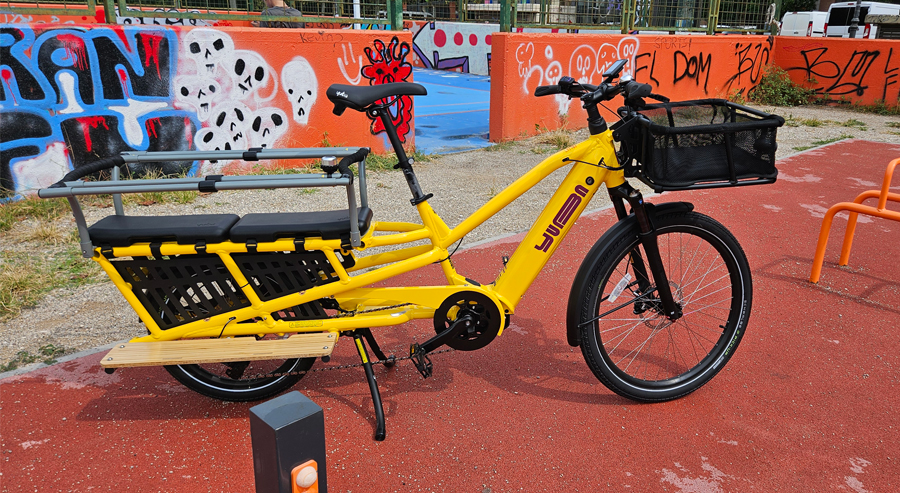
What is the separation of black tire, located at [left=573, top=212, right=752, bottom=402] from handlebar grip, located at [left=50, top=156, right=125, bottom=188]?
2.20 m

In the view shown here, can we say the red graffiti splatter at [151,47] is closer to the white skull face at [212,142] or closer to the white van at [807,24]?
the white skull face at [212,142]

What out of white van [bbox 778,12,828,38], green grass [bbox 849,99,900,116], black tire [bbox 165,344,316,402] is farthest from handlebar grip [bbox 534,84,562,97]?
white van [bbox 778,12,828,38]

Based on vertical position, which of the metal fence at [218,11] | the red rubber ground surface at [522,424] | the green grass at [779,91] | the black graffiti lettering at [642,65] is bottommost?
the red rubber ground surface at [522,424]

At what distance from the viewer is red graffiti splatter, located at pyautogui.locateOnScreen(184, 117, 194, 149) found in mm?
6790

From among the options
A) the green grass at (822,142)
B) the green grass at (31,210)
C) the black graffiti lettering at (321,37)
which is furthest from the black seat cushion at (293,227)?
the green grass at (822,142)

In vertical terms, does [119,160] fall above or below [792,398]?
above

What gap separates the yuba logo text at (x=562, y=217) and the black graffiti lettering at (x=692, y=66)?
34.4 feet

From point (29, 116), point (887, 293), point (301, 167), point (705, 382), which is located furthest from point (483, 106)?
point (705, 382)

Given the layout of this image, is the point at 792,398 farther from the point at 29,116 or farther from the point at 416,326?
the point at 29,116

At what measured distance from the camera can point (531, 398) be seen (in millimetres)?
3156

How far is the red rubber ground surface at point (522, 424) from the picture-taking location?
2592 mm

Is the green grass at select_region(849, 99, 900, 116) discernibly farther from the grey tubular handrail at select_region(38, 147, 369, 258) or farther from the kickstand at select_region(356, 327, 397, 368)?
the grey tubular handrail at select_region(38, 147, 369, 258)

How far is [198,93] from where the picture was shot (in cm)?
677

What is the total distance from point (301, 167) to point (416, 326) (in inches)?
169
